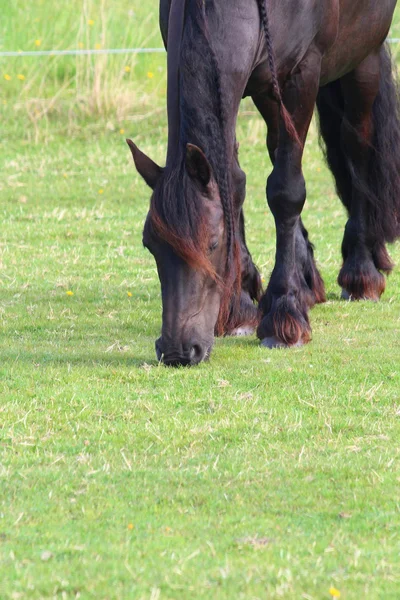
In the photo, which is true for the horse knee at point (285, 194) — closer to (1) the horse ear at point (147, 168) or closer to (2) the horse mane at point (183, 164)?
(2) the horse mane at point (183, 164)

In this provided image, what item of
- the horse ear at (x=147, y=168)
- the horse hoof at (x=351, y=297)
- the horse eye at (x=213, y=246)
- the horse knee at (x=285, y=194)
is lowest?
the horse hoof at (x=351, y=297)

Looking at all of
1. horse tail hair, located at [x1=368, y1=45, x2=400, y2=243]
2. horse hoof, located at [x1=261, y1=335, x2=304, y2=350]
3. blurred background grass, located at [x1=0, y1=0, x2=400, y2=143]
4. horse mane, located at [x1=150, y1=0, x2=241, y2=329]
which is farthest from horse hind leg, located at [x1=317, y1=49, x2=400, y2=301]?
blurred background grass, located at [x1=0, y1=0, x2=400, y2=143]

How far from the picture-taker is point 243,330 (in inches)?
240

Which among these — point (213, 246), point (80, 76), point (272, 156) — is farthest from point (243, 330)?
point (80, 76)

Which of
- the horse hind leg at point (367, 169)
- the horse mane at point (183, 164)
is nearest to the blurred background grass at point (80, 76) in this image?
the horse hind leg at point (367, 169)

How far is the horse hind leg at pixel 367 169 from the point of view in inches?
275

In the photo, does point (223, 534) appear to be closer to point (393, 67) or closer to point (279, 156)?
point (279, 156)

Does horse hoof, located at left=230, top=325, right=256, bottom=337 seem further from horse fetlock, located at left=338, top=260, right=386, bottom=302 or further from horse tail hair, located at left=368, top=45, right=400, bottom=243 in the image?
horse tail hair, located at left=368, top=45, right=400, bottom=243

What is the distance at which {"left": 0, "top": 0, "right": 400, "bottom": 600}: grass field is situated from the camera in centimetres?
300

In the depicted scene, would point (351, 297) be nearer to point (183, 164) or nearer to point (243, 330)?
point (243, 330)

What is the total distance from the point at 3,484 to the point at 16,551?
0.56 metres

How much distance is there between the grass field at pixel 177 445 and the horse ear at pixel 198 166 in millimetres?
904

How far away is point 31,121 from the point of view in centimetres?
1348

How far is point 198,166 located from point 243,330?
5.23 feet
